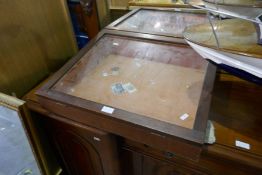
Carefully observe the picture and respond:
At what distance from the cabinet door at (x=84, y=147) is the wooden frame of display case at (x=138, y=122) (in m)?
0.05

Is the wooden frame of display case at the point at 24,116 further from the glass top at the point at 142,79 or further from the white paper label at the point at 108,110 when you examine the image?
the white paper label at the point at 108,110

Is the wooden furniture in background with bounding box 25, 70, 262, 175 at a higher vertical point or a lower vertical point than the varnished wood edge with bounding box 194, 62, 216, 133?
lower

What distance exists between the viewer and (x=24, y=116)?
2.34ft

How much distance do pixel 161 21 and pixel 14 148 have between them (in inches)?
35.2

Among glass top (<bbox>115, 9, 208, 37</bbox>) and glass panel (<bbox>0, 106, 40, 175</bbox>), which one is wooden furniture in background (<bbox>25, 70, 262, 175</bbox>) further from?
glass top (<bbox>115, 9, 208, 37</bbox>)

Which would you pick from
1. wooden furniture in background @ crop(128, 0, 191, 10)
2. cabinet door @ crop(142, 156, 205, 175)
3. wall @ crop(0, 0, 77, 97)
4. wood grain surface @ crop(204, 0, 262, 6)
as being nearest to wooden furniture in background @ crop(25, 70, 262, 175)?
cabinet door @ crop(142, 156, 205, 175)

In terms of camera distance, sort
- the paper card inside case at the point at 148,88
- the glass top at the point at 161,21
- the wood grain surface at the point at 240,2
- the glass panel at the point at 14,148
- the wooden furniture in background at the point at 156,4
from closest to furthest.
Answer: the wood grain surface at the point at 240,2, the paper card inside case at the point at 148,88, the glass panel at the point at 14,148, the glass top at the point at 161,21, the wooden furniture in background at the point at 156,4

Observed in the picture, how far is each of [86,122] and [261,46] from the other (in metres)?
0.51

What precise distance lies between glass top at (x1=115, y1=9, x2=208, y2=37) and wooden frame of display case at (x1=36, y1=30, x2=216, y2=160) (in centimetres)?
36

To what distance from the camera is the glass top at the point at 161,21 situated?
1004 millimetres

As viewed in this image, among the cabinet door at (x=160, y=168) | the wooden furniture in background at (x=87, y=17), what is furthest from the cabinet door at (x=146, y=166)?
the wooden furniture in background at (x=87, y=17)

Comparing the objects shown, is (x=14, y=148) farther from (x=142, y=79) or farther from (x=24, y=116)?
(x=142, y=79)

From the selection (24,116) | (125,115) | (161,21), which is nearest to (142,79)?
(125,115)

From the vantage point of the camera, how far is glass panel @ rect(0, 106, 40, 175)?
78 centimetres
